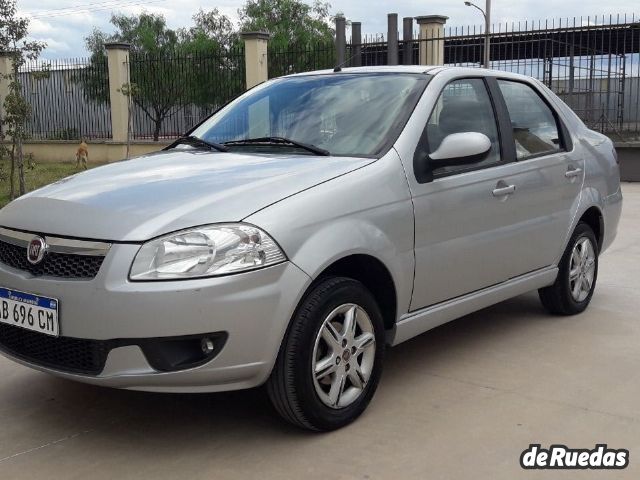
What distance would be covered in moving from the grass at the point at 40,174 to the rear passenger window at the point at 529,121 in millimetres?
9212

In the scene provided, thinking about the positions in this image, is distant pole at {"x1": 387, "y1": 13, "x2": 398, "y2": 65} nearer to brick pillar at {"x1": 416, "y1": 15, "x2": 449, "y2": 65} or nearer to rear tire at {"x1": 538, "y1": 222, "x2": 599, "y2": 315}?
brick pillar at {"x1": 416, "y1": 15, "x2": 449, "y2": 65}

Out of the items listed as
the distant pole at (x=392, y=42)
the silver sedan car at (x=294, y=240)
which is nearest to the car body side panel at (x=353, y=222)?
the silver sedan car at (x=294, y=240)

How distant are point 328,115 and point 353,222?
894 millimetres

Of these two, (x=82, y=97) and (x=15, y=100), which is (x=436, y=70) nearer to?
(x=15, y=100)

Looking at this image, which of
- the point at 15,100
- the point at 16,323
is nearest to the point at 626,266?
the point at 16,323

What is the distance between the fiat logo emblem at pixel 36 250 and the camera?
3090mm

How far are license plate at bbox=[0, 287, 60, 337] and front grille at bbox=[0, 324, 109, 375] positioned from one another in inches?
2.1

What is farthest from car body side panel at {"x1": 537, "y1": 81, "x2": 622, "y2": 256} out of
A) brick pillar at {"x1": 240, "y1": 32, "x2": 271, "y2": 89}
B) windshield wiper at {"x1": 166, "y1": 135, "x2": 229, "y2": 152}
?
brick pillar at {"x1": 240, "y1": 32, "x2": 271, "y2": 89}

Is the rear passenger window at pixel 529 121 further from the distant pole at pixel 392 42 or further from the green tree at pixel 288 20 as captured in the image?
the green tree at pixel 288 20

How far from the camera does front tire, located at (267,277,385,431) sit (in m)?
3.10

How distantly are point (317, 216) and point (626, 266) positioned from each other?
4.60 m

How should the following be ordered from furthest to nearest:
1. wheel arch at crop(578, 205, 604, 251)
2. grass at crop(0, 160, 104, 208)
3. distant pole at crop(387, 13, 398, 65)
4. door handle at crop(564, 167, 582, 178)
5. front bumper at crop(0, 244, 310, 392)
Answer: distant pole at crop(387, 13, 398, 65)
grass at crop(0, 160, 104, 208)
wheel arch at crop(578, 205, 604, 251)
door handle at crop(564, 167, 582, 178)
front bumper at crop(0, 244, 310, 392)

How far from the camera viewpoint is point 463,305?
407 cm

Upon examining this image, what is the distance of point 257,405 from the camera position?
368 cm
